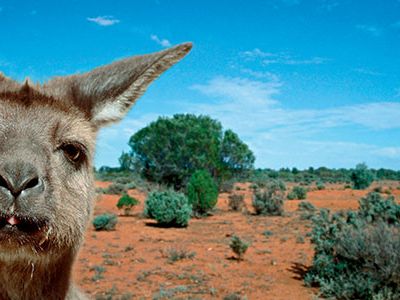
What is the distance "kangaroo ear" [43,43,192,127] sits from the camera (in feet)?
10.0

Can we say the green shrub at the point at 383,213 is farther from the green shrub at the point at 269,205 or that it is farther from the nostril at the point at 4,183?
the nostril at the point at 4,183

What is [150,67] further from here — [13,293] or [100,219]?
[100,219]

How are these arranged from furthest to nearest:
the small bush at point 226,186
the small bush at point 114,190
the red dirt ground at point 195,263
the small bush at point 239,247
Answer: the small bush at point 226,186, the small bush at point 114,190, the small bush at point 239,247, the red dirt ground at point 195,263

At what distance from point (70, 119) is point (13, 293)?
1289 millimetres

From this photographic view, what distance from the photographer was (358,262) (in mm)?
10758

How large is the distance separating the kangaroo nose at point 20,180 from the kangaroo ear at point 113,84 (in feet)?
2.93

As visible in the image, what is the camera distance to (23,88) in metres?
3.20

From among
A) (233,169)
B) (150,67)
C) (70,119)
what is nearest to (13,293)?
(70,119)

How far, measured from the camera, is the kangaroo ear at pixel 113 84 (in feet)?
10.0

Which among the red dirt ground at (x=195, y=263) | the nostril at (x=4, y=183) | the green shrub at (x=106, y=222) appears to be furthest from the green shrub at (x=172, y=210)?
the nostril at (x=4, y=183)

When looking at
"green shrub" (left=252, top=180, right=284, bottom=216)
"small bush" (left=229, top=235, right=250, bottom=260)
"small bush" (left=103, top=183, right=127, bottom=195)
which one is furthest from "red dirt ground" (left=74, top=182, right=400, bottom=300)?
"small bush" (left=103, top=183, right=127, bottom=195)

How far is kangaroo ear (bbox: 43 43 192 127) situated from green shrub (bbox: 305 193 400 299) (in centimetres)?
821

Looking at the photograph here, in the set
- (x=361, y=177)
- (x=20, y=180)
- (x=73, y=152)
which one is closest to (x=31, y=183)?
(x=20, y=180)

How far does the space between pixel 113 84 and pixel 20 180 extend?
1027mm
